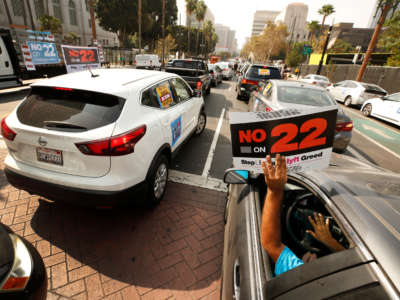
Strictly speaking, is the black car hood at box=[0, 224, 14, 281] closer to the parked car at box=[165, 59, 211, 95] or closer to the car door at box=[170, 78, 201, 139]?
the car door at box=[170, 78, 201, 139]

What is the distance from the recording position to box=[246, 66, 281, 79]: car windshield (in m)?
10.5

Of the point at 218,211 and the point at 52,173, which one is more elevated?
the point at 52,173

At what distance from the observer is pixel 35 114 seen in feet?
8.21

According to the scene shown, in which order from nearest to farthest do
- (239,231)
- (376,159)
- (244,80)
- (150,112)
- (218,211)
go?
(239,231) → (150,112) → (218,211) → (376,159) → (244,80)

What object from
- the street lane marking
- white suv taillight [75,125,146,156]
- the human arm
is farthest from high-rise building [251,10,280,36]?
the human arm

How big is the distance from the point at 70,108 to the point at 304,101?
5.19 m

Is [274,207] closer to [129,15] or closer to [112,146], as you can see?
[112,146]

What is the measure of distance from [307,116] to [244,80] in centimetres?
978

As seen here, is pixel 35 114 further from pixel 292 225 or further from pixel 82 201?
pixel 292 225

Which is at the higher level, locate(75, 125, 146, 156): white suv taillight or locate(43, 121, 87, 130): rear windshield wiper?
locate(43, 121, 87, 130): rear windshield wiper

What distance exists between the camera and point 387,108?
933 centimetres

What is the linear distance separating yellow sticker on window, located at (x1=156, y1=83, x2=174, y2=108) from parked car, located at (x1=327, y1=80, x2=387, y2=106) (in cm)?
1309

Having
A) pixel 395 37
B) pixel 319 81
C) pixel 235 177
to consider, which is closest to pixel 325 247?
pixel 235 177

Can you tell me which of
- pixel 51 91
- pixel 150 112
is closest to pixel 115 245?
pixel 150 112
